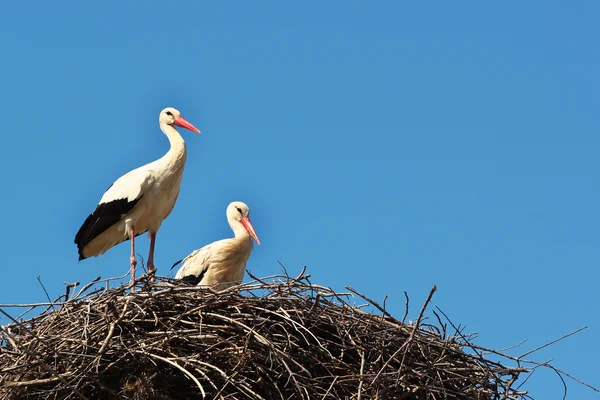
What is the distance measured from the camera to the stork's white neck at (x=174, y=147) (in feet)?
31.0

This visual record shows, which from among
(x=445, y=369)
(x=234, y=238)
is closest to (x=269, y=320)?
(x=445, y=369)

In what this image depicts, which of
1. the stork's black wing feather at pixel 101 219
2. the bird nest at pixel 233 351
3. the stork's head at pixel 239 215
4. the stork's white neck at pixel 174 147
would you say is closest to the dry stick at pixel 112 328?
the bird nest at pixel 233 351

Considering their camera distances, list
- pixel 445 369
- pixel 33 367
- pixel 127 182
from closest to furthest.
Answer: pixel 33 367 < pixel 445 369 < pixel 127 182

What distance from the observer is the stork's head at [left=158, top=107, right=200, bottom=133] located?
9.94 meters

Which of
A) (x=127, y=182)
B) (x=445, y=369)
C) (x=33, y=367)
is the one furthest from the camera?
(x=127, y=182)

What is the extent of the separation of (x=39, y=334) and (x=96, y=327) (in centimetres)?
44

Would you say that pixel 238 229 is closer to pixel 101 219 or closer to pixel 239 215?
pixel 239 215

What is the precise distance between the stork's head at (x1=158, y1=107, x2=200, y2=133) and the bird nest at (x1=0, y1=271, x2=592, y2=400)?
3231 mm

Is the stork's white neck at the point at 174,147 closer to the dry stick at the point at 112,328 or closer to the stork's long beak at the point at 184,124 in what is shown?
the stork's long beak at the point at 184,124

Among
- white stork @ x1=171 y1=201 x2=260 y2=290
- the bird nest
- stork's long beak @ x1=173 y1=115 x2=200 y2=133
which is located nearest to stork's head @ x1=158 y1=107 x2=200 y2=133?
stork's long beak @ x1=173 y1=115 x2=200 y2=133

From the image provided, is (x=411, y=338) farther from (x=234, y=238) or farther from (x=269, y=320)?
(x=234, y=238)

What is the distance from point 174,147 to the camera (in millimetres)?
9594

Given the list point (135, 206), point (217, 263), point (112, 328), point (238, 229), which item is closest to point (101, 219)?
point (135, 206)

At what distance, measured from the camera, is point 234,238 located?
9.52 m
